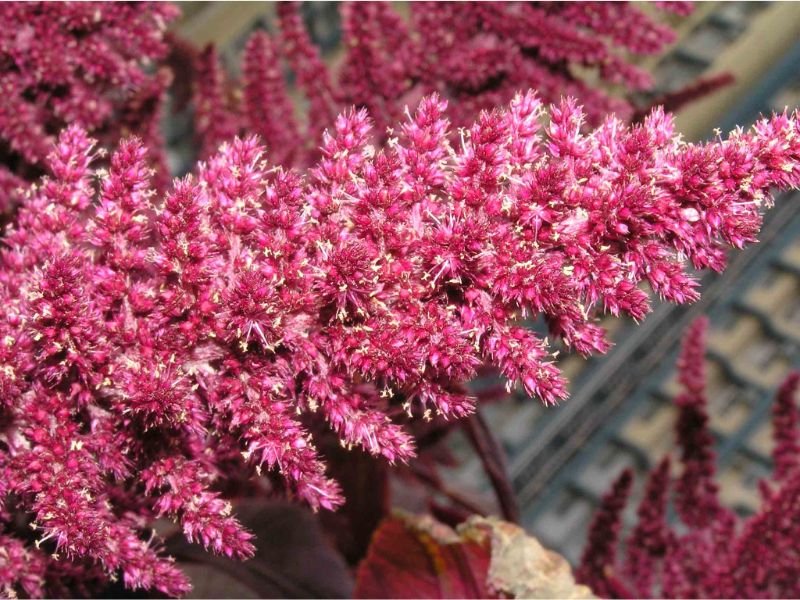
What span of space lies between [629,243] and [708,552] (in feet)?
1.59

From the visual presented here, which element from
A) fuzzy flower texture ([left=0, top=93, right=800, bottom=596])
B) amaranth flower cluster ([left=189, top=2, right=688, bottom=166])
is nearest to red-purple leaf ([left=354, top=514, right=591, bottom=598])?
fuzzy flower texture ([left=0, top=93, right=800, bottom=596])

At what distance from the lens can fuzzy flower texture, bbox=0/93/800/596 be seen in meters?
0.37

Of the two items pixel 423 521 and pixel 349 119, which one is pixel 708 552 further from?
pixel 349 119

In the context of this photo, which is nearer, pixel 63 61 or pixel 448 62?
pixel 63 61

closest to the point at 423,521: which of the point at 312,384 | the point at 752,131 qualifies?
the point at 312,384

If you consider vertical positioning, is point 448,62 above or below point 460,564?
above

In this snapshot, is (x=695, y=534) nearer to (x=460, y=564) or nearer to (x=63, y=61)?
(x=460, y=564)

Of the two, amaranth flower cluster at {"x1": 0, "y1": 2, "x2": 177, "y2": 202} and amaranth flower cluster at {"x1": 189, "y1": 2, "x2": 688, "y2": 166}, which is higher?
amaranth flower cluster at {"x1": 189, "y1": 2, "x2": 688, "y2": 166}

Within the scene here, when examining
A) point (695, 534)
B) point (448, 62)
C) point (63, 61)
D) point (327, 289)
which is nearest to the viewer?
point (327, 289)

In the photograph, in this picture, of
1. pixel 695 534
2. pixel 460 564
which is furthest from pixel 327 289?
pixel 695 534

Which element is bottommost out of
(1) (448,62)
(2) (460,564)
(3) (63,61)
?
(2) (460,564)

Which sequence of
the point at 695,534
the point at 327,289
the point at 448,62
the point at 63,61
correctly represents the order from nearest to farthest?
the point at 327,289 < the point at 63,61 < the point at 448,62 < the point at 695,534

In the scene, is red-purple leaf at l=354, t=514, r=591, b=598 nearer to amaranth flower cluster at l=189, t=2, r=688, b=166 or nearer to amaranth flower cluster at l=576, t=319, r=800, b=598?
amaranth flower cluster at l=576, t=319, r=800, b=598

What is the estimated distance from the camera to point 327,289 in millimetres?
378
